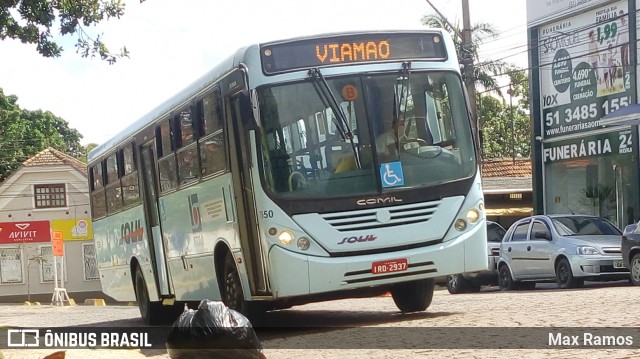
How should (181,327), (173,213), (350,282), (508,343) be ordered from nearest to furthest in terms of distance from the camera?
1. (181,327)
2. (508,343)
3. (350,282)
4. (173,213)

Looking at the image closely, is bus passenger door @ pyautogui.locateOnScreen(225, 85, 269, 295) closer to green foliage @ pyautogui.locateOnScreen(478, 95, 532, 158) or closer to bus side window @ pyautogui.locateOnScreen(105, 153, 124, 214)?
bus side window @ pyautogui.locateOnScreen(105, 153, 124, 214)

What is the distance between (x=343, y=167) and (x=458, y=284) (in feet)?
48.5

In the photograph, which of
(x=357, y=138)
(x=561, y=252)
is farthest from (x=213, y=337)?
(x=561, y=252)

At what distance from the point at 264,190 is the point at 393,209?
1413 millimetres

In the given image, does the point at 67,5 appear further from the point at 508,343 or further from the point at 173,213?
the point at 508,343

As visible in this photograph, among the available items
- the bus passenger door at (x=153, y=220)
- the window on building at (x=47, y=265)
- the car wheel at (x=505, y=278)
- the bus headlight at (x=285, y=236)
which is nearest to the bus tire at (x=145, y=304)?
the bus passenger door at (x=153, y=220)

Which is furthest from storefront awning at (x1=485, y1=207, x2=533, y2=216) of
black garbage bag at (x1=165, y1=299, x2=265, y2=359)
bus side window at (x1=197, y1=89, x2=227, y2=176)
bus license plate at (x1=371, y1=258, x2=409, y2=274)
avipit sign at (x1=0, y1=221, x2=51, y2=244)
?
black garbage bag at (x1=165, y1=299, x2=265, y2=359)

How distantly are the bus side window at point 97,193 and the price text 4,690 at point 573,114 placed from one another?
1613 cm

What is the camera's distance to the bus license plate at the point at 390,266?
39.9ft

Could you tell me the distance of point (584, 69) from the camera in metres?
33.2

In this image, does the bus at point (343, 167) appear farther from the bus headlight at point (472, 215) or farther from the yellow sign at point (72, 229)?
the yellow sign at point (72, 229)

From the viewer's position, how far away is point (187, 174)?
14812mm

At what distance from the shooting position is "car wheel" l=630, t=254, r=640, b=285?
63.0 feet

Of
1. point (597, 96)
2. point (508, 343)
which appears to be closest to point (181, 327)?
point (508, 343)
